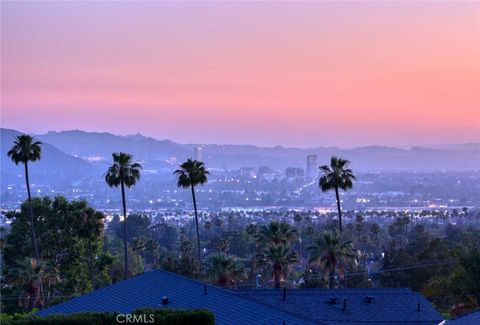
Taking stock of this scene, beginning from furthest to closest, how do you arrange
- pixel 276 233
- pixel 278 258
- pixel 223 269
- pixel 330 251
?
pixel 276 233 → pixel 330 251 → pixel 278 258 → pixel 223 269

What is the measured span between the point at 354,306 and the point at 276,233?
1403 cm

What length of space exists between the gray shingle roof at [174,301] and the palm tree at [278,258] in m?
11.8

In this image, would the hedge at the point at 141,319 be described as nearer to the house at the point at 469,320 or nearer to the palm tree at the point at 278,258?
the house at the point at 469,320

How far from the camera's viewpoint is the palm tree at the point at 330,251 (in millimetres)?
37094

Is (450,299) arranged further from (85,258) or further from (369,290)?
(85,258)

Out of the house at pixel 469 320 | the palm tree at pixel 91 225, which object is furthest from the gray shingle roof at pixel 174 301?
the palm tree at pixel 91 225

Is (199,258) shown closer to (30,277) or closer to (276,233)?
(276,233)

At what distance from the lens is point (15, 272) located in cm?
3750

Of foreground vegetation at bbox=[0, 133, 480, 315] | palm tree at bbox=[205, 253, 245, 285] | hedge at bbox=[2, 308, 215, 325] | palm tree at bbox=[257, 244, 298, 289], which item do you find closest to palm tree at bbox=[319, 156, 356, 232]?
foreground vegetation at bbox=[0, 133, 480, 315]

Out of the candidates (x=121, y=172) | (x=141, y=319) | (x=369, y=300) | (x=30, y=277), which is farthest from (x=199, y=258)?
(x=141, y=319)

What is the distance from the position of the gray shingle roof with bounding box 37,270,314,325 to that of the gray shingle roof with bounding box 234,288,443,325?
2746mm

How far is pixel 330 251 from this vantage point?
37.1 meters

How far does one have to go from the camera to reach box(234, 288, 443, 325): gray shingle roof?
82.7 ft

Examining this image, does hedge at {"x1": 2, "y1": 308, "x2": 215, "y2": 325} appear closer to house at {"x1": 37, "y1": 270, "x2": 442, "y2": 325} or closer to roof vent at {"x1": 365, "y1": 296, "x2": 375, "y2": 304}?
house at {"x1": 37, "y1": 270, "x2": 442, "y2": 325}
